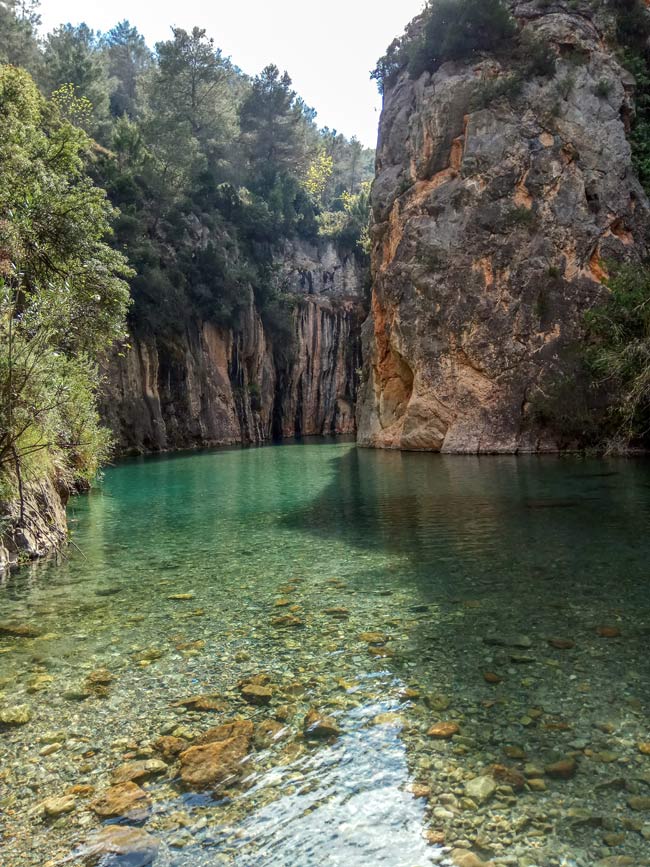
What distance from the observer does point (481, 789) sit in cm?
251

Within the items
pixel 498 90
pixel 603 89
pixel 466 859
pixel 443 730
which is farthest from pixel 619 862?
pixel 603 89

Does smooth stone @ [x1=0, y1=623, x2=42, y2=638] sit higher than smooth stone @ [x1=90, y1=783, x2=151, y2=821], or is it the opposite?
smooth stone @ [x1=0, y1=623, x2=42, y2=638]

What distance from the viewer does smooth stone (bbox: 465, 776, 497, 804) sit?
96.5 inches

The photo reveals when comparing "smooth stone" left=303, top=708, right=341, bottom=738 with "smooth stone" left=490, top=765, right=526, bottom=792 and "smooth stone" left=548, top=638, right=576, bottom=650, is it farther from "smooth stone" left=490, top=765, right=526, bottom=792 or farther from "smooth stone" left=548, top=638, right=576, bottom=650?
"smooth stone" left=548, top=638, right=576, bottom=650

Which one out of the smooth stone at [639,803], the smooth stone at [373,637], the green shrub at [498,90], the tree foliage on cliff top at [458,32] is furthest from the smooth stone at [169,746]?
the tree foliage on cliff top at [458,32]

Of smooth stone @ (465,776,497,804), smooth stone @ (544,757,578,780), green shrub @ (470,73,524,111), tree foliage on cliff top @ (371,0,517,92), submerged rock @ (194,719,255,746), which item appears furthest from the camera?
tree foliage on cliff top @ (371,0,517,92)

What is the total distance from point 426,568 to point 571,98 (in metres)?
21.2

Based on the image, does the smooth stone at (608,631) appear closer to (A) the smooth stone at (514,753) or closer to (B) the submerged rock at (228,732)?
(A) the smooth stone at (514,753)

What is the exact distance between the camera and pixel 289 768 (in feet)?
9.10

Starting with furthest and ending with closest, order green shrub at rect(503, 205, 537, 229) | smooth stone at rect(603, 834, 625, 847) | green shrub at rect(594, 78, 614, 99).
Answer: green shrub at rect(594, 78, 614, 99) < green shrub at rect(503, 205, 537, 229) < smooth stone at rect(603, 834, 625, 847)

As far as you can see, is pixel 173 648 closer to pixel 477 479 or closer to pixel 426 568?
pixel 426 568

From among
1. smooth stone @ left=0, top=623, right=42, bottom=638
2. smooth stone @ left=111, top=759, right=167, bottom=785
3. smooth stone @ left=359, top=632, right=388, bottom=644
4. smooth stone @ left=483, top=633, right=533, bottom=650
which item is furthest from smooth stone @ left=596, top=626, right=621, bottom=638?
smooth stone @ left=0, top=623, right=42, bottom=638

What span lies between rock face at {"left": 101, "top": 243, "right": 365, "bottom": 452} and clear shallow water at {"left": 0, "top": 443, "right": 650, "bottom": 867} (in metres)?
23.4

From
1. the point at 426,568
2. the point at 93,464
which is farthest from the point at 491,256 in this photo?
the point at 426,568
